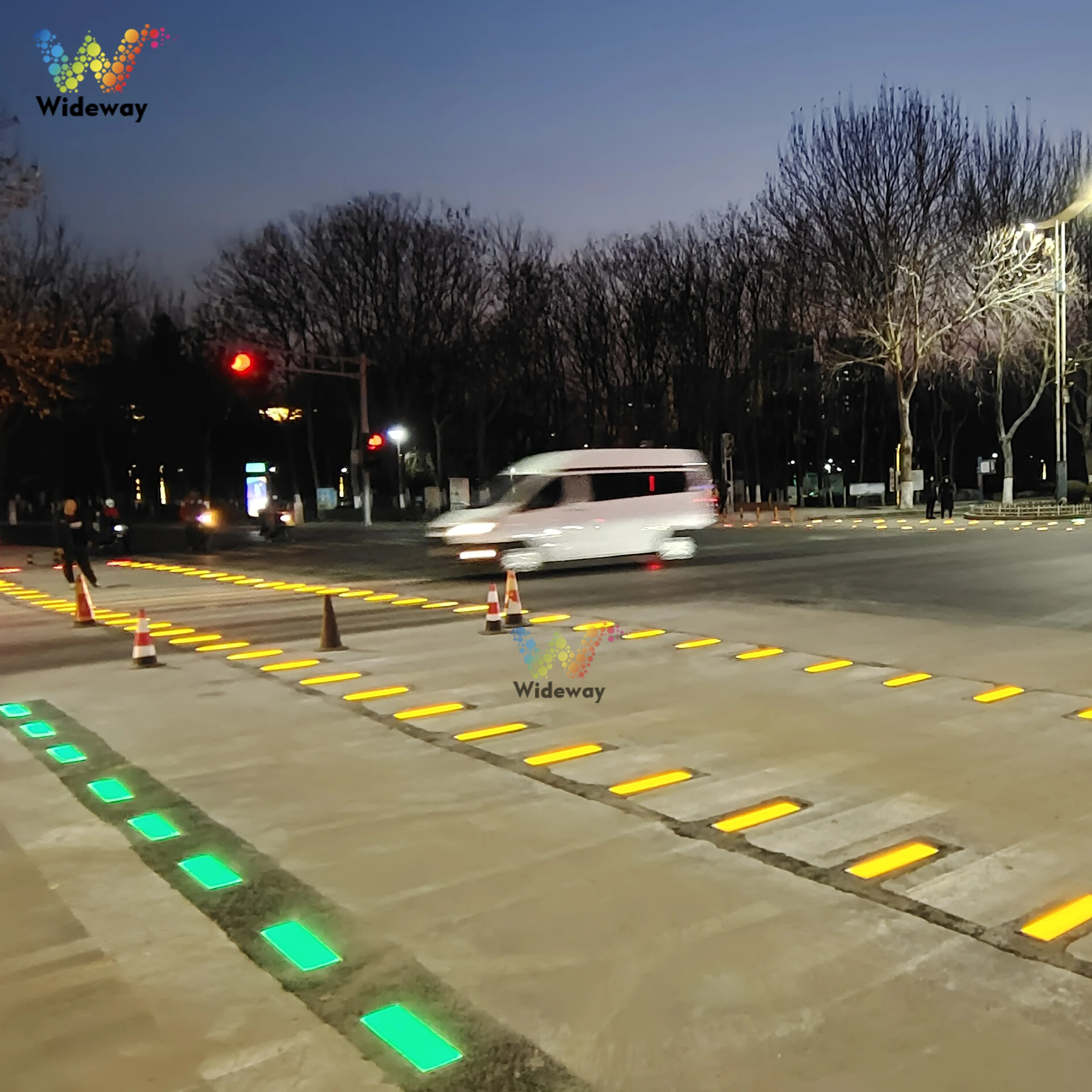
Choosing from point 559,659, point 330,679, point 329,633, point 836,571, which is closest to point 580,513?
point 836,571

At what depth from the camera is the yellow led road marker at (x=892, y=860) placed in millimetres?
5164

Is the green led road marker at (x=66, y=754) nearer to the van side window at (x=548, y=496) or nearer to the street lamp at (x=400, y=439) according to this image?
the van side window at (x=548, y=496)

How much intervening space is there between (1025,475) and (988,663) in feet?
259

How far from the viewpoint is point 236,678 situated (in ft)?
34.1

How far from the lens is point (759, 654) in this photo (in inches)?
434

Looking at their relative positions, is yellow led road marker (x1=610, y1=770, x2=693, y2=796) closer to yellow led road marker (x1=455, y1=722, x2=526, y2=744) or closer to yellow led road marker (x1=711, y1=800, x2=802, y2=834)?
yellow led road marker (x1=711, y1=800, x2=802, y2=834)

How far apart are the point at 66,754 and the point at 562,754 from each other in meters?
3.55

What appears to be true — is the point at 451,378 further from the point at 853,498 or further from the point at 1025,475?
the point at 1025,475

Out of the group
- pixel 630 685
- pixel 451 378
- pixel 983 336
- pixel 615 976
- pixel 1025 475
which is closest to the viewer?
pixel 615 976

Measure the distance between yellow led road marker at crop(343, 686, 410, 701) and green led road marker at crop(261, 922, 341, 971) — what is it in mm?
4621

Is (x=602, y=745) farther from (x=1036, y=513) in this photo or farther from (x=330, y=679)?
(x=1036, y=513)

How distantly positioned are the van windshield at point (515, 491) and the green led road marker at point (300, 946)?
15750 millimetres

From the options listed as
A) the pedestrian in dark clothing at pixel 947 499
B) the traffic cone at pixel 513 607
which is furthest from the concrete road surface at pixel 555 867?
the pedestrian in dark clothing at pixel 947 499

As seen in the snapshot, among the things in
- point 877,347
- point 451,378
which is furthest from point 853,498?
point 451,378
